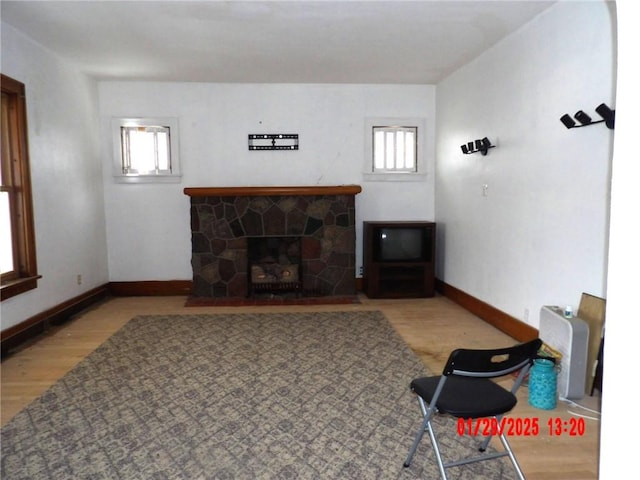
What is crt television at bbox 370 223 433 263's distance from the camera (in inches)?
203

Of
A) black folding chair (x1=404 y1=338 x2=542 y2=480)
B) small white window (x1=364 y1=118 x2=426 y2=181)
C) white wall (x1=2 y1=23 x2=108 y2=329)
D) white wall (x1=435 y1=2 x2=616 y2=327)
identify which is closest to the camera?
black folding chair (x1=404 y1=338 x2=542 y2=480)

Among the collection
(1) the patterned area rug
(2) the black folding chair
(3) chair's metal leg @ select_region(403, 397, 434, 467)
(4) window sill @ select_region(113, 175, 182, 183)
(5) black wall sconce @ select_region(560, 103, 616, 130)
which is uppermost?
(5) black wall sconce @ select_region(560, 103, 616, 130)

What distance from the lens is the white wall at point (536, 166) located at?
2.75 metres

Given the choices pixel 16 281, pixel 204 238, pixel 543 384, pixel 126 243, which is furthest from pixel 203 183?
pixel 543 384

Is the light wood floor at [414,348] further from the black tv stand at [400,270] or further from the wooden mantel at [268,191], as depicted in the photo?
the wooden mantel at [268,191]

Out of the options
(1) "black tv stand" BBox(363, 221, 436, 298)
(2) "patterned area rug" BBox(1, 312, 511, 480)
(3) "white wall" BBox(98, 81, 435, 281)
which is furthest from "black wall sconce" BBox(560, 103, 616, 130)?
(3) "white wall" BBox(98, 81, 435, 281)

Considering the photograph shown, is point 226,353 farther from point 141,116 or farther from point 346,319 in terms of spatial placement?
point 141,116

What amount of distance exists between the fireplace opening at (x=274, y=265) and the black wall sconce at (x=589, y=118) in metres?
3.12

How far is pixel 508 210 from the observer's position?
3.78 meters

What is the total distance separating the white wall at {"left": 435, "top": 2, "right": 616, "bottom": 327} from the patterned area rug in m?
1.13

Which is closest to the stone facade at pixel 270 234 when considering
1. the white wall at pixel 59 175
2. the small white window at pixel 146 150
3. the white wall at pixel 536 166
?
the small white window at pixel 146 150

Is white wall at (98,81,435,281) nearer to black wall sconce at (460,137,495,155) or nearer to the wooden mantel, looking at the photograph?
the wooden mantel

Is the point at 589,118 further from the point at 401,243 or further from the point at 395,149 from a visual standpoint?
the point at 395,149

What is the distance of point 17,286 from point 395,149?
414 cm
